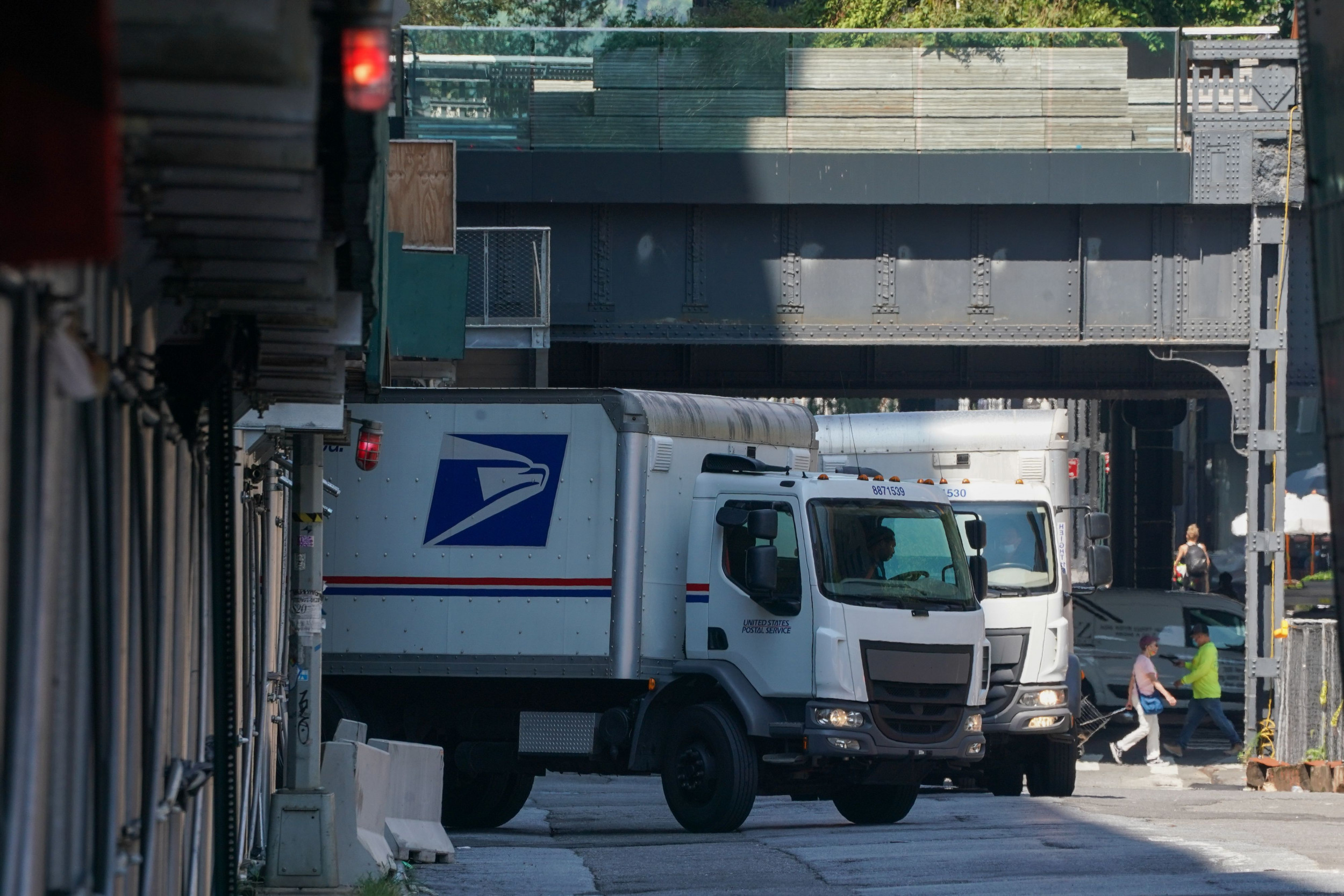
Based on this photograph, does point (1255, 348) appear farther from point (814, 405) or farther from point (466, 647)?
point (814, 405)

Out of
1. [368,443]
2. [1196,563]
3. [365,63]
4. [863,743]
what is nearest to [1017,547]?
[863,743]

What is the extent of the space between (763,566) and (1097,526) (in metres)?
6.03

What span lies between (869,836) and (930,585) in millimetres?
2167

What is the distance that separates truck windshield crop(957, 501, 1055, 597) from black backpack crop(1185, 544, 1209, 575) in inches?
805

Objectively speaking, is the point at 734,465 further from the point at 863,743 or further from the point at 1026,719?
the point at 1026,719

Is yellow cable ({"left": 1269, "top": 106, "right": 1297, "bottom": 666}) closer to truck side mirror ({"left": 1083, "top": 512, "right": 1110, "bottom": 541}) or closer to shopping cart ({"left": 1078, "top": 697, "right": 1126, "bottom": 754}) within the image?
shopping cart ({"left": 1078, "top": 697, "right": 1126, "bottom": 754})

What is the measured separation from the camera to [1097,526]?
791 inches

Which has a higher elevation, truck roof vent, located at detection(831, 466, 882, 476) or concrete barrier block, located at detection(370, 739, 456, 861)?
truck roof vent, located at detection(831, 466, 882, 476)

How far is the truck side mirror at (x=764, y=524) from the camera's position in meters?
15.4

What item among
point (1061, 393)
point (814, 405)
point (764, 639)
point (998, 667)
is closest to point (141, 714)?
point (764, 639)

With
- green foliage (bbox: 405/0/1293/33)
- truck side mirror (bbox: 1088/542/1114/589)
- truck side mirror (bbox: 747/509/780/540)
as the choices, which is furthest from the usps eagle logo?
green foliage (bbox: 405/0/1293/33)

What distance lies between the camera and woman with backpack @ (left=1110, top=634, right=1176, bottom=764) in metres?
24.8

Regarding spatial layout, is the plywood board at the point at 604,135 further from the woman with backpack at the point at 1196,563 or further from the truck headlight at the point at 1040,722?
the woman with backpack at the point at 1196,563

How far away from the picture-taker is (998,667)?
1898cm
